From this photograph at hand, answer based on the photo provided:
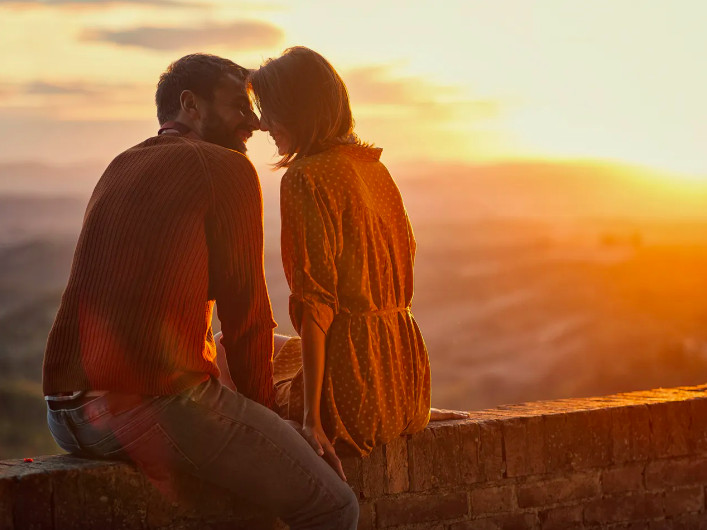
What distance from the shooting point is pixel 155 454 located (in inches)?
108

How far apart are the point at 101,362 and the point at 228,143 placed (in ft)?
2.93

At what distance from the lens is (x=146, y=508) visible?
291 centimetres

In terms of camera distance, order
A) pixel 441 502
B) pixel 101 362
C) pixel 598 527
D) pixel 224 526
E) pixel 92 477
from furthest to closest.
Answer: pixel 598 527 → pixel 441 502 → pixel 224 526 → pixel 92 477 → pixel 101 362

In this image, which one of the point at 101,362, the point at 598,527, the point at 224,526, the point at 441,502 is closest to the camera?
the point at 101,362

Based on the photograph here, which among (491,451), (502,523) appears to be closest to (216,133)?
(491,451)

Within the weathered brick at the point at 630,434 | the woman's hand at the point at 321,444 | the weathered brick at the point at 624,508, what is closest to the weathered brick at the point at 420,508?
the woman's hand at the point at 321,444

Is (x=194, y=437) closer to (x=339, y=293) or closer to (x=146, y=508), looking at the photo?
(x=146, y=508)

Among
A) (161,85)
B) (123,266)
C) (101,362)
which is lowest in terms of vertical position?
(101,362)

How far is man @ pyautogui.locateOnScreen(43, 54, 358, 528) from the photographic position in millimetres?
2645

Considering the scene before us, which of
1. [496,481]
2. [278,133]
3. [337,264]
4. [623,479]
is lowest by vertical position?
[623,479]

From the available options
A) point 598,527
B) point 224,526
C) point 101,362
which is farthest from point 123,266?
point 598,527

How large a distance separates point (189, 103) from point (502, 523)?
1.89 metres

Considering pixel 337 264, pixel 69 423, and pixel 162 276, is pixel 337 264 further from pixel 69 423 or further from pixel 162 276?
pixel 69 423

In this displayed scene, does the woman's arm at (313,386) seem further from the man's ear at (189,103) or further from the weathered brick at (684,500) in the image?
the weathered brick at (684,500)
